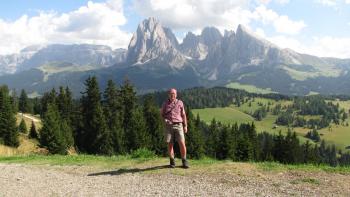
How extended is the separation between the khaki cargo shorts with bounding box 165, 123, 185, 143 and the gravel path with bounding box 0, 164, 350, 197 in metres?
1.42

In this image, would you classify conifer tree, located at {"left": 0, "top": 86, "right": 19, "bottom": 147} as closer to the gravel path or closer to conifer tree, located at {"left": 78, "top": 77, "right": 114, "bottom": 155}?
conifer tree, located at {"left": 78, "top": 77, "right": 114, "bottom": 155}

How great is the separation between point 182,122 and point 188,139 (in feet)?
Result: 208

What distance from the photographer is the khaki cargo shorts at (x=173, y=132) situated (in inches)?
707

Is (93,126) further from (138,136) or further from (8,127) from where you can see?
(8,127)

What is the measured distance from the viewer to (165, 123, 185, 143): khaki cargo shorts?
1795cm

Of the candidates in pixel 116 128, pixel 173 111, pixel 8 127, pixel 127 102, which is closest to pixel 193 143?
pixel 116 128

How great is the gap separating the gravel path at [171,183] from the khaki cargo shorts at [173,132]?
4.65 ft

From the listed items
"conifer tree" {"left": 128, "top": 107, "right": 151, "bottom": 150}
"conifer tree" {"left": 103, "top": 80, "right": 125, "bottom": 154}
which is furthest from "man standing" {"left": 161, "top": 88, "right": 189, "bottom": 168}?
"conifer tree" {"left": 103, "top": 80, "right": 125, "bottom": 154}

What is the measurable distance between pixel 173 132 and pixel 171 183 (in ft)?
9.56

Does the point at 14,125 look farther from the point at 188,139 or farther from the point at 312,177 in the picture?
the point at 312,177

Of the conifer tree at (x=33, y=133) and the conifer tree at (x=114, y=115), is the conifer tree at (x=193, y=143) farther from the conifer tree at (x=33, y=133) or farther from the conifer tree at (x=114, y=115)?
the conifer tree at (x=33, y=133)

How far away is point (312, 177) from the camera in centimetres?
1599

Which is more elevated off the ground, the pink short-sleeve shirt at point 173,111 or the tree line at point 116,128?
the pink short-sleeve shirt at point 173,111

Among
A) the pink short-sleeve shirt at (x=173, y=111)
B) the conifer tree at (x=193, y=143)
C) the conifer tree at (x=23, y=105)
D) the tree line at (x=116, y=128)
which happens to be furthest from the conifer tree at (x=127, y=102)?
the conifer tree at (x=23, y=105)
